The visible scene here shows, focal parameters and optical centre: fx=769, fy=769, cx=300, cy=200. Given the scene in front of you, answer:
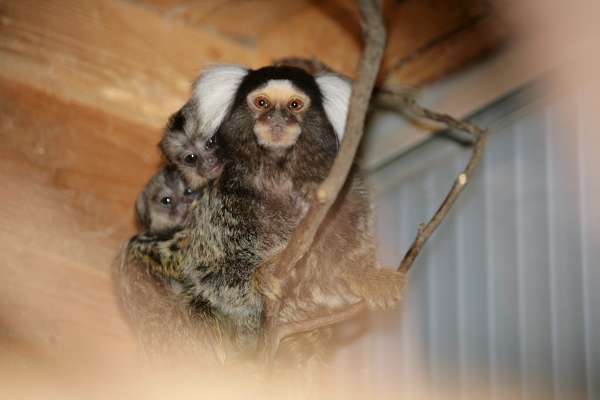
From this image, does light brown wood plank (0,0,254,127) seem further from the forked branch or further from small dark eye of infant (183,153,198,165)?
the forked branch

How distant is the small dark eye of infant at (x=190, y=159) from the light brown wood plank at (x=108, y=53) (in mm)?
348

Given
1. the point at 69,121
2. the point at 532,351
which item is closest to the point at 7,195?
the point at 69,121

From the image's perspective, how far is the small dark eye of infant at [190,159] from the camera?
2930 millimetres

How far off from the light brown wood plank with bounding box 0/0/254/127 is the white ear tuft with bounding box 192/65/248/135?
0.44 m

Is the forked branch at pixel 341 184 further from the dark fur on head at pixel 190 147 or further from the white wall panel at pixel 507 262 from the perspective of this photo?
the dark fur on head at pixel 190 147

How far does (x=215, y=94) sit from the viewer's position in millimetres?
2764

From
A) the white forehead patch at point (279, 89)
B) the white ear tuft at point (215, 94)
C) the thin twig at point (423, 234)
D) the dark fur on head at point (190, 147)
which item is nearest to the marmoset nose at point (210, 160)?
the dark fur on head at point (190, 147)

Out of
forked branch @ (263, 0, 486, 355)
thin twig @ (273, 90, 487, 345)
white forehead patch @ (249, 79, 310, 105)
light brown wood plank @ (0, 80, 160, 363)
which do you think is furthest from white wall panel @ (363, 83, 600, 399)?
light brown wood plank @ (0, 80, 160, 363)

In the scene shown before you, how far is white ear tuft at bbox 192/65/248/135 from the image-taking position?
9.07ft

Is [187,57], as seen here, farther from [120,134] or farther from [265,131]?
[265,131]

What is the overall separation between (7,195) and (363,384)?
1.62m

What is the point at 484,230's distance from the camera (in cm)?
298

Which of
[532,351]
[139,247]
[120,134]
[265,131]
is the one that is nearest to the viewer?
[265,131]

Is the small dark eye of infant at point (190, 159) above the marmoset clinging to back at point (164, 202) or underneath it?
above
